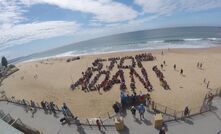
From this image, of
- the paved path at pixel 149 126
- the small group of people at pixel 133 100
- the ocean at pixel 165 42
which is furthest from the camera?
the ocean at pixel 165 42

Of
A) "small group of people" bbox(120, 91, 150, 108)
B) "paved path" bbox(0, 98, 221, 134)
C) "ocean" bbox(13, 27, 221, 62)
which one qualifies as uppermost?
"ocean" bbox(13, 27, 221, 62)

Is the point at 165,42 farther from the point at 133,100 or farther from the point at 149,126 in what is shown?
the point at 149,126

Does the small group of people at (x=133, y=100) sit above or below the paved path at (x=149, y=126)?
above

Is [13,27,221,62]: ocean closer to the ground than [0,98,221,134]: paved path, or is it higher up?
higher up

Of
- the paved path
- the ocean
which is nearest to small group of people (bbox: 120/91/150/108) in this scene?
the paved path

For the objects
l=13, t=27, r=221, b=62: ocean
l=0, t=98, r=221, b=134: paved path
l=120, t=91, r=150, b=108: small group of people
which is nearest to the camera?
l=0, t=98, r=221, b=134: paved path

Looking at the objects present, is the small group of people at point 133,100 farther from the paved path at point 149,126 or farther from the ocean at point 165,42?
the ocean at point 165,42

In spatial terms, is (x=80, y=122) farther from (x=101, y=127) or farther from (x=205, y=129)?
(x=205, y=129)

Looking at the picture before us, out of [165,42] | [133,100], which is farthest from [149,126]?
[165,42]

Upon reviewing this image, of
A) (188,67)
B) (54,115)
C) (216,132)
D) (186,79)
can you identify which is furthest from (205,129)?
(188,67)

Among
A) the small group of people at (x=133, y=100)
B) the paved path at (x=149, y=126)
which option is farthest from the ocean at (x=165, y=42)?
the paved path at (x=149, y=126)

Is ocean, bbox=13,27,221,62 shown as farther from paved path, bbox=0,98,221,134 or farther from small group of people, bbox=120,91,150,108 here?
paved path, bbox=0,98,221,134
